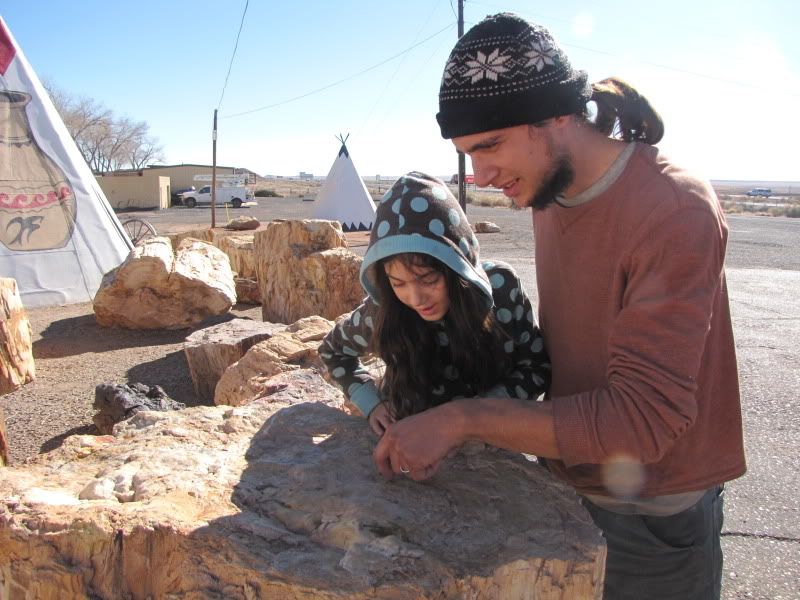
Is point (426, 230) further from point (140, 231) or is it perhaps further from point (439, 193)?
point (140, 231)

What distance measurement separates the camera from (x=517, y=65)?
1211mm

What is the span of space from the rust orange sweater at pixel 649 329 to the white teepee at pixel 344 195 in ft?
53.8

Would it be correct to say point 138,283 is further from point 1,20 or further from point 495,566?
point 495,566

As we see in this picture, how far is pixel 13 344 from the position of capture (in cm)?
482

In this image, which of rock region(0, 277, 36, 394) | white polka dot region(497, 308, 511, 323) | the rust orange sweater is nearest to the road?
the rust orange sweater

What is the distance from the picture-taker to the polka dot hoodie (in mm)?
1459

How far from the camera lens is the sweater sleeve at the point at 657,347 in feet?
3.56

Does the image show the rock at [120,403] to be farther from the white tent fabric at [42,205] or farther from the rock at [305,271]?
the white tent fabric at [42,205]

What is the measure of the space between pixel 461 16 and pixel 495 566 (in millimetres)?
13538

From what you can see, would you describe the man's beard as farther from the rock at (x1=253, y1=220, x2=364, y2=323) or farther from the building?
the building

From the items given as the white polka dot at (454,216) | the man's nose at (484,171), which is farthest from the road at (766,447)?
the man's nose at (484,171)

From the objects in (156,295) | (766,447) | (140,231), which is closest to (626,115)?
(766,447)

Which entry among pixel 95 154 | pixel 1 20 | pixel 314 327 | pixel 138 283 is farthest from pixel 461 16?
pixel 95 154

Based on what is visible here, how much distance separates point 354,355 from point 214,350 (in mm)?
2897
